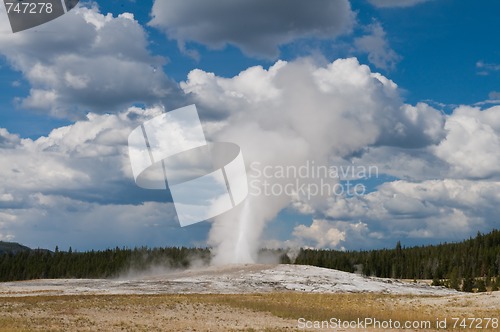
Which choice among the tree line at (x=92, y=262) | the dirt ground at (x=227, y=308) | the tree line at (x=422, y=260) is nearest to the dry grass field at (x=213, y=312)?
the dirt ground at (x=227, y=308)

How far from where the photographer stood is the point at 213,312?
42406 mm

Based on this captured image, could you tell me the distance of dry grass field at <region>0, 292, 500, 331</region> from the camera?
34.3 meters

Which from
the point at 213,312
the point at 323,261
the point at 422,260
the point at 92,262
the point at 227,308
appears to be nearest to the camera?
the point at 213,312

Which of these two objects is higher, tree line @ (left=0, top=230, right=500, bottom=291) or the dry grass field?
tree line @ (left=0, top=230, right=500, bottom=291)

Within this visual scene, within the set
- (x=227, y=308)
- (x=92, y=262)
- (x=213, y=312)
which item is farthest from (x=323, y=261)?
(x=213, y=312)

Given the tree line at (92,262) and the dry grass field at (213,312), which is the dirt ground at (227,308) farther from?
the tree line at (92,262)

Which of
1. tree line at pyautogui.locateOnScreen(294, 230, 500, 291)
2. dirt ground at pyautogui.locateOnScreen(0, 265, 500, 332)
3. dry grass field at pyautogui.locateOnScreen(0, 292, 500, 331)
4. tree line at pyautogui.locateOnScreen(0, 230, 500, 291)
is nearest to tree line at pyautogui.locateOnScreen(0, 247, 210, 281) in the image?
tree line at pyautogui.locateOnScreen(0, 230, 500, 291)

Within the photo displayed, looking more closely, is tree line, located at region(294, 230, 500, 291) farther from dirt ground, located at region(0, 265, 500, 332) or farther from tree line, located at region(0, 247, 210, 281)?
dirt ground, located at region(0, 265, 500, 332)

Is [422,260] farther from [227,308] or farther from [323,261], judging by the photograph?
[227,308]

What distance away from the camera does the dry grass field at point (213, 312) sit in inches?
1352

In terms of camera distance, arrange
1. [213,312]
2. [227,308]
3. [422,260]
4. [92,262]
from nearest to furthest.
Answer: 1. [213,312]
2. [227,308]
3. [422,260]
4. [92,262]

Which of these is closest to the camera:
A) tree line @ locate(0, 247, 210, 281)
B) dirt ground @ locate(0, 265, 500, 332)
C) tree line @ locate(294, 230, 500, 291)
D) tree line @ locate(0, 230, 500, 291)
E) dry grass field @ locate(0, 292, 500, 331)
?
dry grass field @ locate(0, 292, 500, 331)

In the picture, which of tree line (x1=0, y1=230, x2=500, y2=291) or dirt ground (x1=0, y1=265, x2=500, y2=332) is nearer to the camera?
dirt ground (x1=0, y1=265, x2=500, y2=332)

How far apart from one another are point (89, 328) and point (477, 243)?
141639mm
